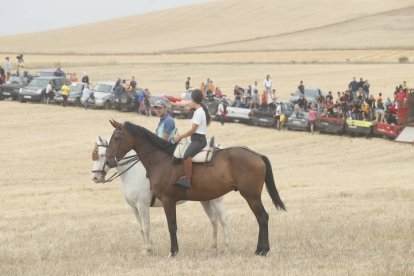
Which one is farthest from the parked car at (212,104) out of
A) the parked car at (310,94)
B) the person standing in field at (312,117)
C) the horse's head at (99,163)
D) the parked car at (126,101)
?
the horse's head at (99,163)

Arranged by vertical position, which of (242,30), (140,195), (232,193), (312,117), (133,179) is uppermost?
(242,30)

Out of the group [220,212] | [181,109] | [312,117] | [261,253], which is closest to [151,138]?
[220,212]

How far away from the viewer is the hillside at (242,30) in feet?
309

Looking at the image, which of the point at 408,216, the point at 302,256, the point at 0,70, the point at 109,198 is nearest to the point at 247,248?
the point at 302,256

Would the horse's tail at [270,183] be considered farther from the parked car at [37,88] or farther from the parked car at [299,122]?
the parked car at [37,88]

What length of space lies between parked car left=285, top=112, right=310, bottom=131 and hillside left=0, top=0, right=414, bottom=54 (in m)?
44.3

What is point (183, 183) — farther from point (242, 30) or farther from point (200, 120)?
point (242, 30)

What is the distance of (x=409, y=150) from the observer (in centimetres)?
3556

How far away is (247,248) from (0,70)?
44847mm

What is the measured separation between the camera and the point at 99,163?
14906 mm

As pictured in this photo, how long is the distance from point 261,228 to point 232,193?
13120 mm

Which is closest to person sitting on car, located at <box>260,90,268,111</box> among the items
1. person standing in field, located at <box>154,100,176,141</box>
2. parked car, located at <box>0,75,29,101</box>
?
parked car, located at <box>0,75,29,101</box>

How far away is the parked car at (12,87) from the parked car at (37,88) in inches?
27.6

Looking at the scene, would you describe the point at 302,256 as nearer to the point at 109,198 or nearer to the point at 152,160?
the point at 152,160
